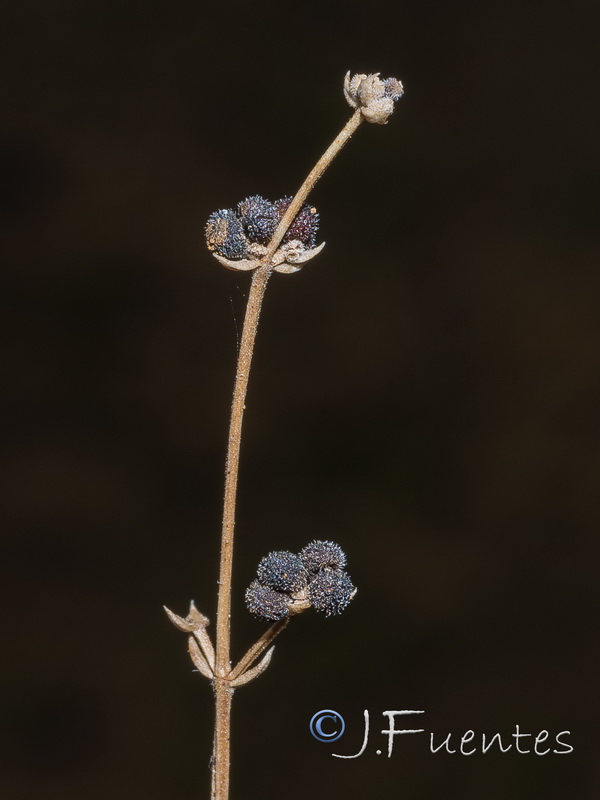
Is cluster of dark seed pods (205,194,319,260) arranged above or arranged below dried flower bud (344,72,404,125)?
below

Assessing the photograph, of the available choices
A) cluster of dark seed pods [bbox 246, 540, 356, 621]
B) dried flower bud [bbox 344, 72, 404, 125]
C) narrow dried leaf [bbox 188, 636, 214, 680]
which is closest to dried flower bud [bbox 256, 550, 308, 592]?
cluster of dark seed pods [bbox 246, 540, 356, 621]

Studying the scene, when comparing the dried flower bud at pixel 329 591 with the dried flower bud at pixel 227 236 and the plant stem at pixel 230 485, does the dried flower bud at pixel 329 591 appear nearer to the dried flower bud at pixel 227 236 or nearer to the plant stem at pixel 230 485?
the plant stem at pixel 230 485

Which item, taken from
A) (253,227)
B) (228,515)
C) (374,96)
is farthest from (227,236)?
(228,515)

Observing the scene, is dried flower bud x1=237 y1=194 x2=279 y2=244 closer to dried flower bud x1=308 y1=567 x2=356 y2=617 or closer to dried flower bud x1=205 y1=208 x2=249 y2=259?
dried flower bud x1=205 y1=208 x2=249 y2=259

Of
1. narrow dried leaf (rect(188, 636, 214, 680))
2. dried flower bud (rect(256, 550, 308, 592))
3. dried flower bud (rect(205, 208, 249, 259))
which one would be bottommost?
narrow dried leaf (rect(188, 636, 214, 680))

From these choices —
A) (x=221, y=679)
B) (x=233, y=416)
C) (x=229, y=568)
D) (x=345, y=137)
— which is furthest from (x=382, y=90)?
(x=221, y=679)

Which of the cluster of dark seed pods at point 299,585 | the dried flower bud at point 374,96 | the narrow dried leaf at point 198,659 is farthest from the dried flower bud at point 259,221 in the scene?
the narrow dried leaf at point 198,659
